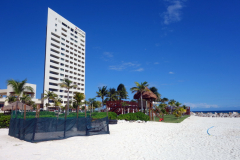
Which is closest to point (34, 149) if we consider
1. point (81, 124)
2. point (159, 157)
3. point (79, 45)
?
point (81, 124)

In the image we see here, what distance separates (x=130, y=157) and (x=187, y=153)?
258cm

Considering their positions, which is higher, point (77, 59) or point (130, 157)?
point (77, 59)

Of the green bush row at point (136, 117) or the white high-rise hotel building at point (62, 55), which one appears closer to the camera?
the green bush row at point (136, 117)

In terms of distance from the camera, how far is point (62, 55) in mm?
82312

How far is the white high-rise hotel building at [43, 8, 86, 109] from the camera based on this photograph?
75.4 metres

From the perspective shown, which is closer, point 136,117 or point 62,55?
point 136,117

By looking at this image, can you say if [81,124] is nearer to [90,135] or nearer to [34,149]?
[90,135]

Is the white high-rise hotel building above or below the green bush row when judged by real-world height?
above

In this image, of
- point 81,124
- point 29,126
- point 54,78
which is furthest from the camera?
point 54,78

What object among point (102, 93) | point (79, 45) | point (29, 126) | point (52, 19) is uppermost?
point (52, 19)

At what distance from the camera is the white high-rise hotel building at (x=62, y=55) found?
7538cm

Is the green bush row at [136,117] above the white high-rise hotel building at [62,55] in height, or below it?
below

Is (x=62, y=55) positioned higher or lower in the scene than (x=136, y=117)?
higher

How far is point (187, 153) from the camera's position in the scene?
27.2 ft
